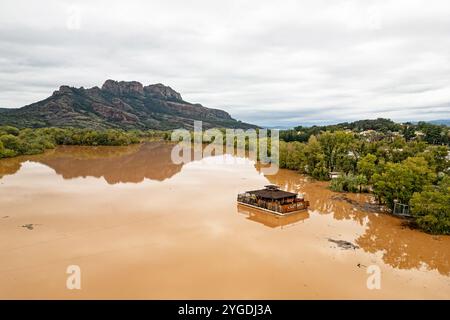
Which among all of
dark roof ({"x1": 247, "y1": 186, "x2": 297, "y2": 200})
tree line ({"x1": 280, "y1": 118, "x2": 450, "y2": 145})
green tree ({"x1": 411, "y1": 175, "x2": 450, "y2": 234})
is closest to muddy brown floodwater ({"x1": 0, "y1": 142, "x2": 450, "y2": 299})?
green tree ({"x1": 411, "y1": 175, "x2": 450, "y2": 234})

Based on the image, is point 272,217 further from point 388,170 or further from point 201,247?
point 388,170

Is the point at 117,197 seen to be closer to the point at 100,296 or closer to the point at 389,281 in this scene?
the point at 100,296

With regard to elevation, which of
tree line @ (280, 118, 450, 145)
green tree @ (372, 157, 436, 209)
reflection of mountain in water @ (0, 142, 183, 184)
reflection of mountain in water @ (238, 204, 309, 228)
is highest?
tree line @ (280, 118, 450, 145)

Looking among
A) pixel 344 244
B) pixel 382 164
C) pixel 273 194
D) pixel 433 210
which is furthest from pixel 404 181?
pixel 273 194

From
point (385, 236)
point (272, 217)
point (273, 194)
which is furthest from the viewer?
point (273, 194)

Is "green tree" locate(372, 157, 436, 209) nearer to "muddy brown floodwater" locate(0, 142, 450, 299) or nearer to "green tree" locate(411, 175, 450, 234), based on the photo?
"muddy brown floodwater" locate(0, 142, 450, 299)
